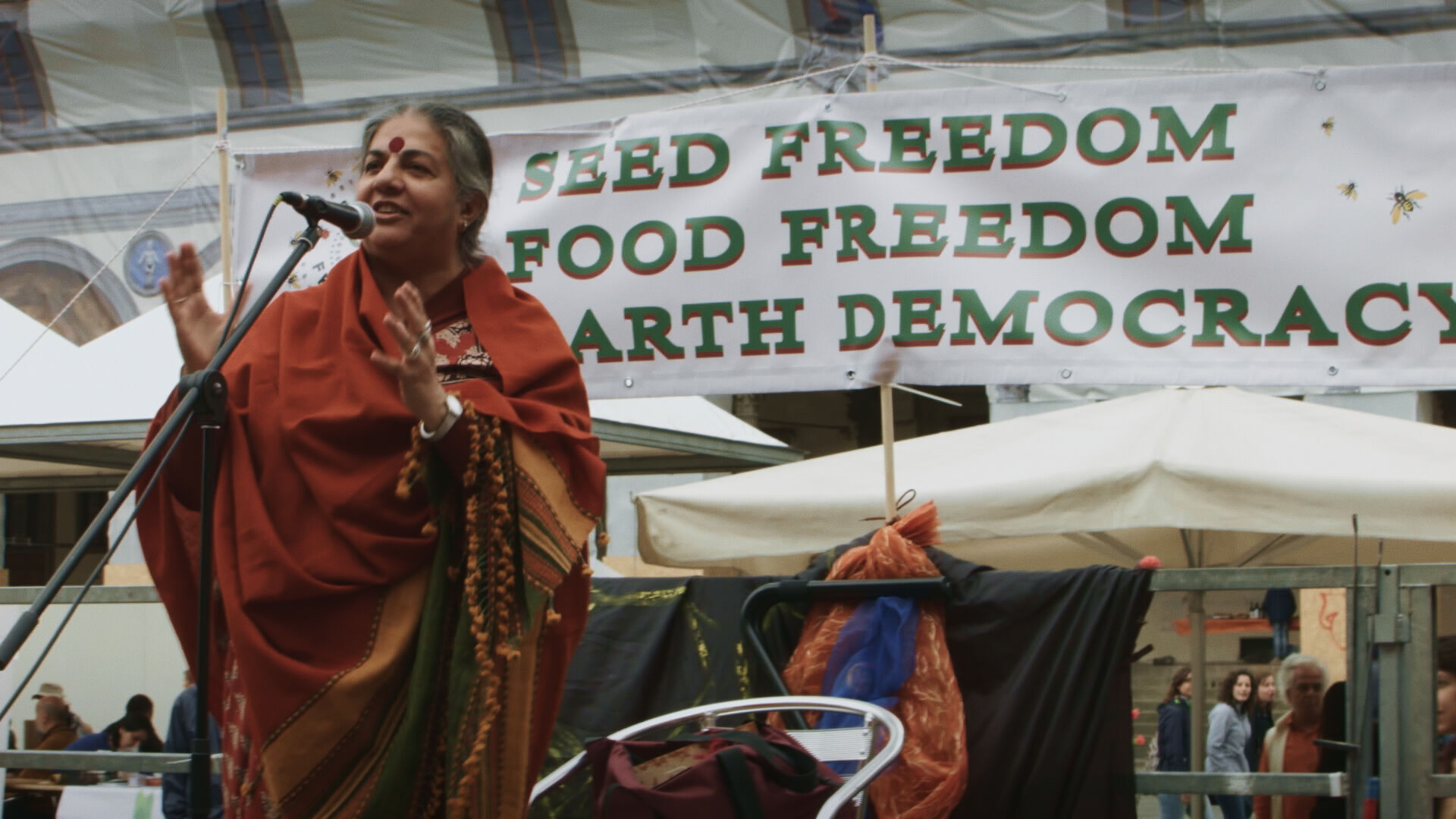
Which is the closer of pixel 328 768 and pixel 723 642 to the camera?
pixel 328 768

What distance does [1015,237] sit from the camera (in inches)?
140

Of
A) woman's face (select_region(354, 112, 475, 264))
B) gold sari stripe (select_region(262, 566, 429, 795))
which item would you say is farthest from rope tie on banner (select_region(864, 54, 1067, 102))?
gold sari stripe (select_region(262, 566, 429, 795))

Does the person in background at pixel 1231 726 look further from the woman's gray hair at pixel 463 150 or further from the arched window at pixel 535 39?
the arched window at pixel 535 39

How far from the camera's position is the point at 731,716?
11.4 feet

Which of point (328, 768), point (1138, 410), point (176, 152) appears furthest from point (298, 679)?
point (176, 152)

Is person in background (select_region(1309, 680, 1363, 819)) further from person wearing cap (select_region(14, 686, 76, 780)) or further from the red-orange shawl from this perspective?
person wearing cap (select_region(14, 686, 76, 780))

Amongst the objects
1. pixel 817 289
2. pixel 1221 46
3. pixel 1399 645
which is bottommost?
pixel 1399 645

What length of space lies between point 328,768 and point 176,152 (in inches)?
472

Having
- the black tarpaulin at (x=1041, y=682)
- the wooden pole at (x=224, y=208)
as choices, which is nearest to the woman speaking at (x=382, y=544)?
the black tarpaulin at (x=1041, y=682)

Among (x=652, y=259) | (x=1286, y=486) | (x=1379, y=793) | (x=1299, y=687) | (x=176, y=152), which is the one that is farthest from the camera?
(x=176, y=152)

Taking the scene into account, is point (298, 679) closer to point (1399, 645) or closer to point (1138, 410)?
point (1399, 645)

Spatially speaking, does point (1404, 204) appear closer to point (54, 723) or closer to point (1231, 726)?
point (1231, 726)

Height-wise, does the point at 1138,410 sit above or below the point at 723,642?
above

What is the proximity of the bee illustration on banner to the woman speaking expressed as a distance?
2016mm
